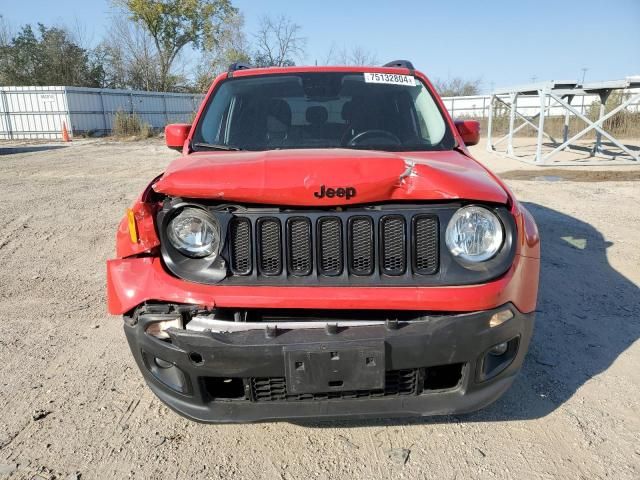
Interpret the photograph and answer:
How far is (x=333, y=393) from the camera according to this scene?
2.04 m

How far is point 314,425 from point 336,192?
1279 mm

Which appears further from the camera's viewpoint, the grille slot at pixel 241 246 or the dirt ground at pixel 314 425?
the dirt ground at pixel 314 425

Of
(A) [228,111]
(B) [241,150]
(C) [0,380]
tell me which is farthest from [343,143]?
(C) [0,380]

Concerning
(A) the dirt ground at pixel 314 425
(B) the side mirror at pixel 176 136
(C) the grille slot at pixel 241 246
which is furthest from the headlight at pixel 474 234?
(B) the side mirror at pixel 176 136

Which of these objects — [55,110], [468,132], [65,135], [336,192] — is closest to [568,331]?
[468,132]

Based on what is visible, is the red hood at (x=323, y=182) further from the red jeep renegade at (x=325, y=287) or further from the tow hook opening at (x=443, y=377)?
the tow hook opening at (x=443, y=377)

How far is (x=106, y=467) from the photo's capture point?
87.4 inches

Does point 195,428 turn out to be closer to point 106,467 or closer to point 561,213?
point 106,467

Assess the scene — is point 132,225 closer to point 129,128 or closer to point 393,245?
point 393,245

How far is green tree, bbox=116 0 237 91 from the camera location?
36938mm

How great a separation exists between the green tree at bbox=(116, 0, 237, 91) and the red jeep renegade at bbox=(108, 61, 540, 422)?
40.7 m

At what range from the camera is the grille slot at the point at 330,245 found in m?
2.04

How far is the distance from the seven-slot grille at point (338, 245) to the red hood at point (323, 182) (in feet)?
0.30

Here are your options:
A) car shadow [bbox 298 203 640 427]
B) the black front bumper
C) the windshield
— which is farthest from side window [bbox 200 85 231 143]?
car shadow [bbox 298 203 640 427]
